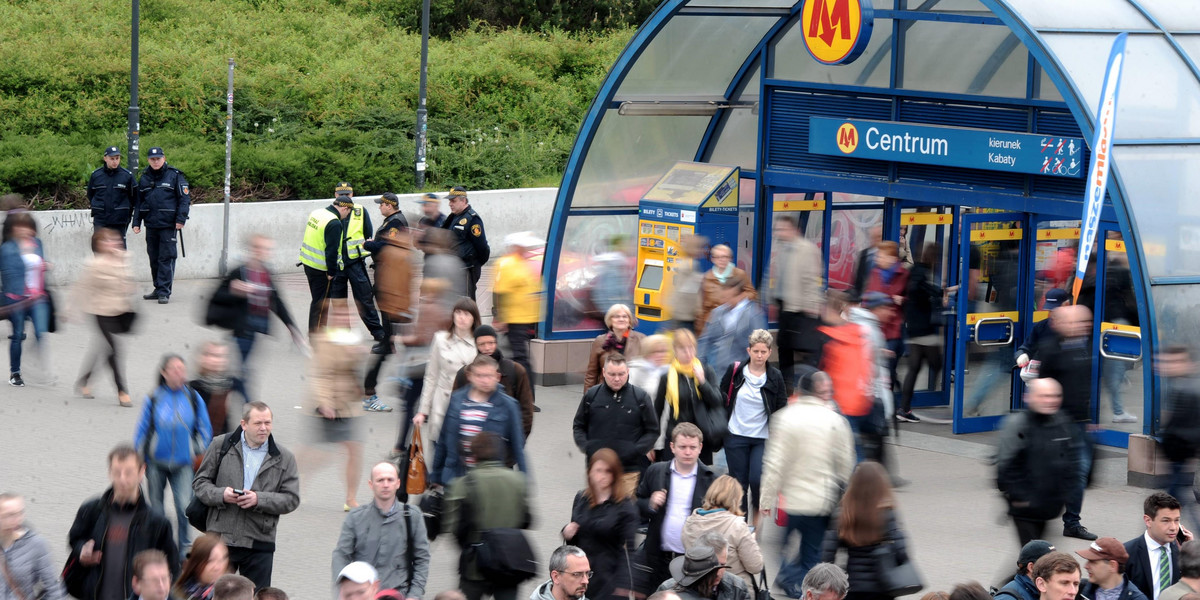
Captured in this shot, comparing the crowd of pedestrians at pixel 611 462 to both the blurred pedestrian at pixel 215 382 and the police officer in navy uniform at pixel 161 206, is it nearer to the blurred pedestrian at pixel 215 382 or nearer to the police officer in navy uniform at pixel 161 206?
the blurred pedestrian at pixel 215 382

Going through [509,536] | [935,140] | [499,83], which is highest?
[499,83]

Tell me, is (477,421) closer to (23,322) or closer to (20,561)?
(20,561)

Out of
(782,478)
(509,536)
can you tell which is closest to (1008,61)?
(782,478)

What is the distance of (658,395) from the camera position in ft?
33.6

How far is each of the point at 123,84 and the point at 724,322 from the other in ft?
50.8

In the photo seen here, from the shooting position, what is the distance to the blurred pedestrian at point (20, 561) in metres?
7.28

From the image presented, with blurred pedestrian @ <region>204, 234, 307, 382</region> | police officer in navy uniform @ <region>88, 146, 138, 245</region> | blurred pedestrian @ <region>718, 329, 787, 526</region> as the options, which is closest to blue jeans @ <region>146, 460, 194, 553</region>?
blurred pedestrian @ <region>204, 234, 307, 382</region>

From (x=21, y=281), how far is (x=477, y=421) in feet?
21.5

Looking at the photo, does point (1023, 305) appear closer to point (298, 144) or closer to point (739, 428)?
point (739, 428)

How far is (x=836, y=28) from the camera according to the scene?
13.8 meters

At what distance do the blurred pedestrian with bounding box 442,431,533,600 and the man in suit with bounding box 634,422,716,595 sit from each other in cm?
79

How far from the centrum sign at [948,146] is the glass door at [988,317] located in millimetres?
609

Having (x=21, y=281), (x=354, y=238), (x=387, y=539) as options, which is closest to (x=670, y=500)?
(x=387, y=539)

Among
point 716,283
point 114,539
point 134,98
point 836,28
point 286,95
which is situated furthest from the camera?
point 286,95
